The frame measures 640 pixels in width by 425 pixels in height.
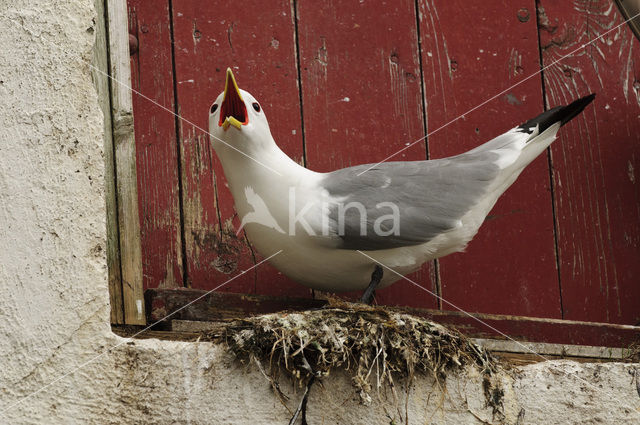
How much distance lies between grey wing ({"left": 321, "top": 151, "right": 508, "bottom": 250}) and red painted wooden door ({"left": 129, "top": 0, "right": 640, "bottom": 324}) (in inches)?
14.5

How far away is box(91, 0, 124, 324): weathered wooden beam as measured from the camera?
2.28 m

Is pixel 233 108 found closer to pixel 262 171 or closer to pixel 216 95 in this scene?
pixel 262 171

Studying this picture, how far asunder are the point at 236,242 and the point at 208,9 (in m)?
0.67

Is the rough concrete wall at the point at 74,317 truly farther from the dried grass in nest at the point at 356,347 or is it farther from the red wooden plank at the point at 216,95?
the red wooden plank at the point at 216,95

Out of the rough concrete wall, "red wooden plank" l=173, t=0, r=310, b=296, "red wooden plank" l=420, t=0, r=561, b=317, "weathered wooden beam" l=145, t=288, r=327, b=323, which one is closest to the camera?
the rough concrete wall

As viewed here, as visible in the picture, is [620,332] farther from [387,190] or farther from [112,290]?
[112,290]

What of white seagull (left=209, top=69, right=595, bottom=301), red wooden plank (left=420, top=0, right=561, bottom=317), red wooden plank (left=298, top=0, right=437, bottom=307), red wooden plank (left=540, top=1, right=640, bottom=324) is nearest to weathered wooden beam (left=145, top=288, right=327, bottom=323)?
white seagull (left=209, top=69, right=595, bottom=301)

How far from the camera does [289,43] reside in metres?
2.78

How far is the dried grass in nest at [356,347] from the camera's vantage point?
191 cm

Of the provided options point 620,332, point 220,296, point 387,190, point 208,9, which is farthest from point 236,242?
point 620,332

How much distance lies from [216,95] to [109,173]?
44cm

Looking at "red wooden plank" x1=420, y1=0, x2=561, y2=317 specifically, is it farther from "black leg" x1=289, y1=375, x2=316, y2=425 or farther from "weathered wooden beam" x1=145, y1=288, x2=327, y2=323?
"black leg" x1=289, y1=375, x2=316, y2=425

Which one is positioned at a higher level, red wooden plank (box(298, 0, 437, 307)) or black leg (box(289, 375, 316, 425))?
red wooden plank (box(298, 0, 437, 307))

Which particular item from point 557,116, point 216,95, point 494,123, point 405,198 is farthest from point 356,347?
point 494,123
